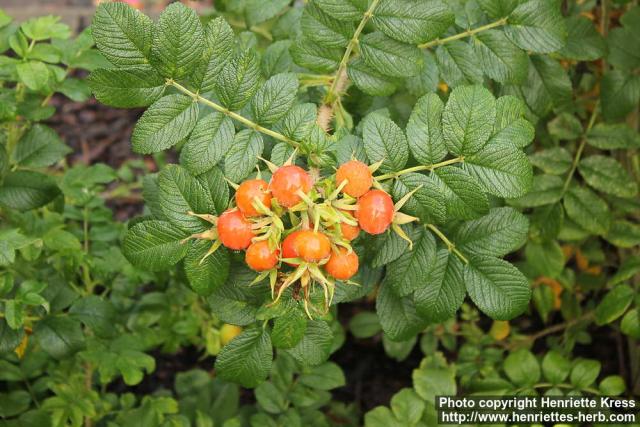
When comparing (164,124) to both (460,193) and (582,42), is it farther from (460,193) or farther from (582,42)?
(582,42)

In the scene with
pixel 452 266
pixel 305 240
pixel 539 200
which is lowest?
pixel 539 200

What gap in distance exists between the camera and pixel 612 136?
2.12 meters

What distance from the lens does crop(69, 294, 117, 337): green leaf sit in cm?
189

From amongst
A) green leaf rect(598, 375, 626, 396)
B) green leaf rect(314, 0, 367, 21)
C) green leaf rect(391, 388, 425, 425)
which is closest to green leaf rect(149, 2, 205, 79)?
green leaf rect(314, 0, 367, 21)

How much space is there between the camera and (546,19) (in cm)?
167

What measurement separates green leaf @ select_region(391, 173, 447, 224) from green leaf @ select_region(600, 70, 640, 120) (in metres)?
0.90

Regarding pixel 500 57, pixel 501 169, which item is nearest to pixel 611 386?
pixel 501 169

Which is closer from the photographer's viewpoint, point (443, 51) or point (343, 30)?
point (343, 30)

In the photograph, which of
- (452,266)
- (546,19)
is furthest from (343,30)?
(452,266)

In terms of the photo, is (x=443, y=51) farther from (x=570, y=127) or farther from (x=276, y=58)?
(x=570, y=127)

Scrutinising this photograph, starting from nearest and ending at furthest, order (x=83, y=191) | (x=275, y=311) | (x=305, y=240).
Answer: (x=305, y=240)
(x=275, y=311)
(x=83, y=191)

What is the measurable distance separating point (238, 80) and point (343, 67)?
0.34 meters

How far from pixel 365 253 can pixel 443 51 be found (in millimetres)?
588

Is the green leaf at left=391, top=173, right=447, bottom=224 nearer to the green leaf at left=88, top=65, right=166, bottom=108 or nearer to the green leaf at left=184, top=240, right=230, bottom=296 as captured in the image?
the green leaf at left=184, top=240, right=230, bottom=296
